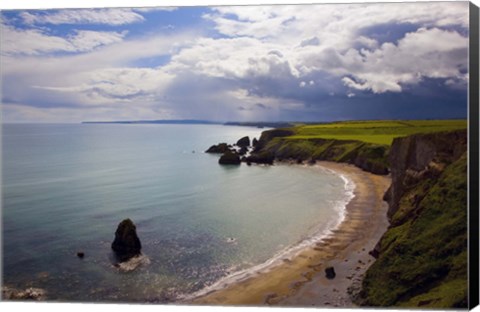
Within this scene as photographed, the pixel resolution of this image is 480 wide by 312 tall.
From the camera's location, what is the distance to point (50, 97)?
506 inches

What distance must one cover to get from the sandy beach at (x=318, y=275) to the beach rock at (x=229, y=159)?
16.7m

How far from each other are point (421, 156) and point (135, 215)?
10461 millimetres

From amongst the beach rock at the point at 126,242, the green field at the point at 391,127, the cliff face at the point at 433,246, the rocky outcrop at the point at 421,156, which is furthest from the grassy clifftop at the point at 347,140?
the beach rock at the point at 126,242

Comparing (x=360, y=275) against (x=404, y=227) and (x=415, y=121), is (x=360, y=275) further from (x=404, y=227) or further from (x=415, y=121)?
(x=415, y=121)

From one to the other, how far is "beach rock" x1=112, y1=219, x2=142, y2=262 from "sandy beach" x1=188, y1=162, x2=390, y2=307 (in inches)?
137

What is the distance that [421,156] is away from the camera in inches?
501

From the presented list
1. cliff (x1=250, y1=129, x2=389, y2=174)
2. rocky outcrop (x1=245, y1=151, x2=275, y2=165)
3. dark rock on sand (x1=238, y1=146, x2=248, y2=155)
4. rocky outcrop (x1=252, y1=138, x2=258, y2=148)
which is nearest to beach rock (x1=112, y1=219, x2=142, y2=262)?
cliff (x1=250, y1=129, x2=389, y2=174)

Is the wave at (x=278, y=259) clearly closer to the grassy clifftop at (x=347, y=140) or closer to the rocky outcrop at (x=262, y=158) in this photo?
the grassy clifftop at (x=347, y=140)

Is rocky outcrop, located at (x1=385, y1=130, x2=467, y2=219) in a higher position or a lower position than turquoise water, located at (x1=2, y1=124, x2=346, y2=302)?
higher

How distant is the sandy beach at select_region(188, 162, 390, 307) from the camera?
10.7 m

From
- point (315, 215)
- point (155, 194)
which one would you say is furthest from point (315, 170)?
point (155, 194)

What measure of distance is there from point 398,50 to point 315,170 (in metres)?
22.1

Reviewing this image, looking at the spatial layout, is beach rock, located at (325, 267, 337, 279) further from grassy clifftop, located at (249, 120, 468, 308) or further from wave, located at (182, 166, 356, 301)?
wave, located at (182, 166, 356, 301)

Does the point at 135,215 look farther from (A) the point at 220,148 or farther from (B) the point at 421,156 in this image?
(A) the point at 220,148
